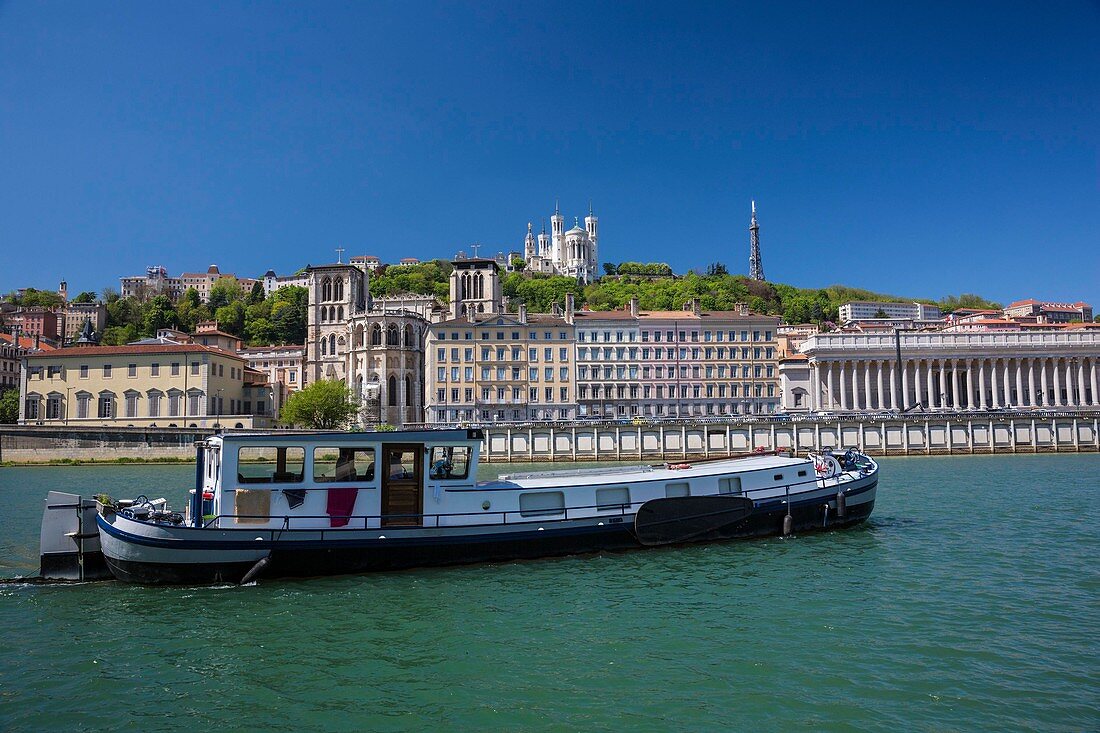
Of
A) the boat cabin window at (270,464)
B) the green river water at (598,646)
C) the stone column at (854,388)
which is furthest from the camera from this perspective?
the stone column at (854,388)

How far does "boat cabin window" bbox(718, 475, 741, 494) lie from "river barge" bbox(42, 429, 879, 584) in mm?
939

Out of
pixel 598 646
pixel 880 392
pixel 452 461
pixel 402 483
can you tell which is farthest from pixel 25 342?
pixel 598 646

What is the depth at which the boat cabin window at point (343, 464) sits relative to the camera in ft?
56.3

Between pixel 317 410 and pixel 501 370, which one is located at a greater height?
pixel 501 370

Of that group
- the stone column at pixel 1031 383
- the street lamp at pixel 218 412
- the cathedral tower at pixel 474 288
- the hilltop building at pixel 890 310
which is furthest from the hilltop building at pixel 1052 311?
the street lamp at pixel 218 412

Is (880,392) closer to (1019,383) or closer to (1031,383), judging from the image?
(1019,383)

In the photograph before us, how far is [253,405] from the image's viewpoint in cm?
8038

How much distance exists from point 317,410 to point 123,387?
17294 millimetres

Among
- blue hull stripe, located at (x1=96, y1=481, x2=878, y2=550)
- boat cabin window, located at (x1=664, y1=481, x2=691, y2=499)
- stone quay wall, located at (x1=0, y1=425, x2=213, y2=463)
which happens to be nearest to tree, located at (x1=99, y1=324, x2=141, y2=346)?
stone quay wall, located at (x1=0, y1=425, x2=213, y2=463)

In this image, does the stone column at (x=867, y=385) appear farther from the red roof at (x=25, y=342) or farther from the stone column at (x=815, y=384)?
the red roof at (x=25, y=342)

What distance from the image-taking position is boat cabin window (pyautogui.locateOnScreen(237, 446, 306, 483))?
16828 mm

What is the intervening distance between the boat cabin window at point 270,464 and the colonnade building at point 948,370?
7817 cm

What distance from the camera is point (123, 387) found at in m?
68.6

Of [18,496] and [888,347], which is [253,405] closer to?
[18,496]
